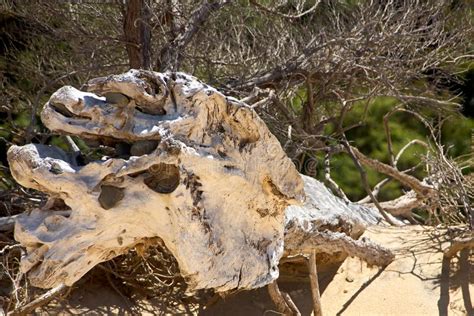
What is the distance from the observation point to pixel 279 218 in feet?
11.9

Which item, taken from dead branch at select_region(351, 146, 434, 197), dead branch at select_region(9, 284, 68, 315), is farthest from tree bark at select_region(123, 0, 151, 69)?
dead branch at select_region(351, 146, 434, 197)

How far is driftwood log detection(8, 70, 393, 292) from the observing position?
301 cm

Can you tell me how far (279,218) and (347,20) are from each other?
3.78m

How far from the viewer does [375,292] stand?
5547 millimetres

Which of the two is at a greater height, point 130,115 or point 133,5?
point 130,115

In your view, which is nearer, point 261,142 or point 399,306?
point 261,142

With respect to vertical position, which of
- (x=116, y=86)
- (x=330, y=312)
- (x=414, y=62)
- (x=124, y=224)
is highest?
(x=116, y=86)

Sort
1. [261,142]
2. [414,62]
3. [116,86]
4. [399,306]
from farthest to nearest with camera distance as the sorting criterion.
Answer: [414,62]
[399,306]
[261,142]
[116,86]

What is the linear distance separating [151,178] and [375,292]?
2.82 metres

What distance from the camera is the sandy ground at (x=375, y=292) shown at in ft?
17.7

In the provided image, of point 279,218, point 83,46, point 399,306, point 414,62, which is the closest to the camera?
point 279,218

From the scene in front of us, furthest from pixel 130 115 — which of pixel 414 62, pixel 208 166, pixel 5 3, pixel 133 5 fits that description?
pixel 414 62

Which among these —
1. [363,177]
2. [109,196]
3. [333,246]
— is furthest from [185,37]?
[109,196]

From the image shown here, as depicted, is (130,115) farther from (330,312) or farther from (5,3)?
(5,3)
